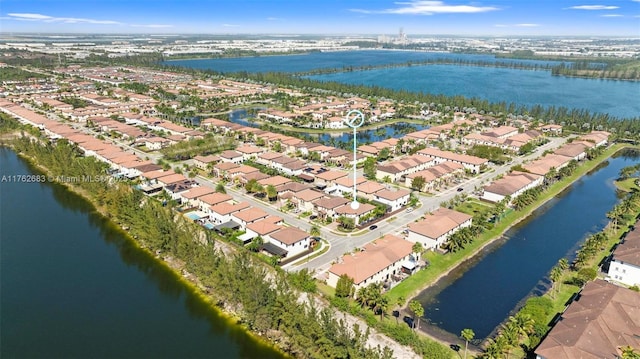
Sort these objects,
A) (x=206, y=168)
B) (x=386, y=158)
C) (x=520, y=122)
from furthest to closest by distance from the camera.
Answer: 1. (x=520, y=122)
2. (x=386, y=158)
3. (x=206, y=168)

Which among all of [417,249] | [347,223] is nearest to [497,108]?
[347,223]

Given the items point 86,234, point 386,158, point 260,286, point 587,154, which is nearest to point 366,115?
point 386,158

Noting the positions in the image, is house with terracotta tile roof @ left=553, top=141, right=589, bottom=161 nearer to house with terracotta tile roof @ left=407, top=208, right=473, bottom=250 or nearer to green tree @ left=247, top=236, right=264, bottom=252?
house with terracotta tile roof @ left=407, top=208, right=473, bottom=250

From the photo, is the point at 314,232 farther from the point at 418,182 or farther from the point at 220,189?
the point at 418,182

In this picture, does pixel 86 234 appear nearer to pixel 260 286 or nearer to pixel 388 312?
pixel 260 286

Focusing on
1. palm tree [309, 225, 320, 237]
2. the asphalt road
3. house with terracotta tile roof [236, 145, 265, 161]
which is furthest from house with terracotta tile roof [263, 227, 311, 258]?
house with terracotta tile roof [236, 145, 265, 161]
